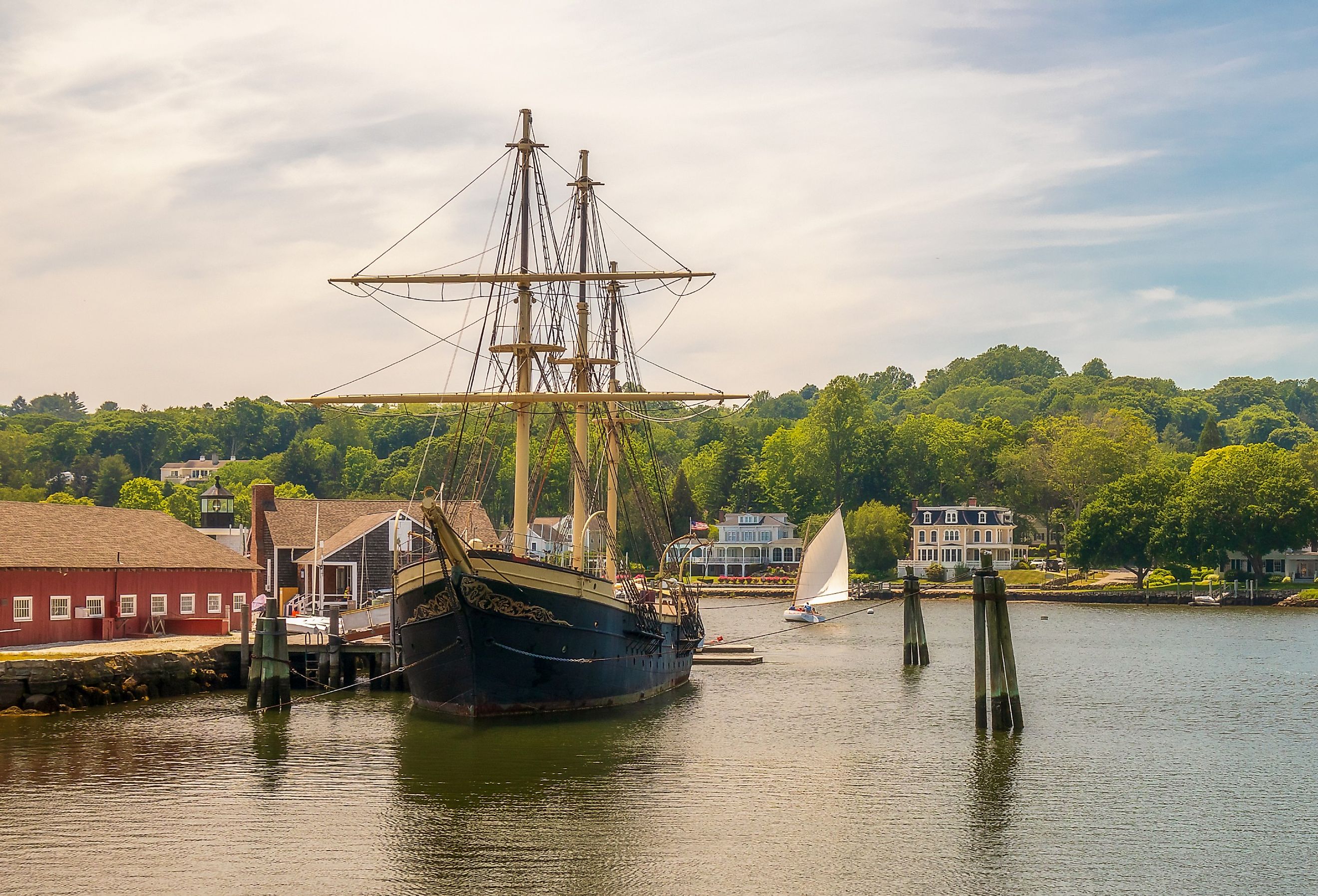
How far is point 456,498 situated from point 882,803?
1965cm

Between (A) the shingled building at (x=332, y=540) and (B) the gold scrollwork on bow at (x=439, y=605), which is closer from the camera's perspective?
(B) the gold scrollwork on bow at (x=439, y=605)

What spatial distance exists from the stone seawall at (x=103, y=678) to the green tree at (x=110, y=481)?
148 m

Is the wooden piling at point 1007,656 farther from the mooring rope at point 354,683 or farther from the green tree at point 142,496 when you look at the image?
the green tree at point 142,496

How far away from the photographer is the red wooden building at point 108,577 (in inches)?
1674

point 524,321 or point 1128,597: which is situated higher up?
point 524,321

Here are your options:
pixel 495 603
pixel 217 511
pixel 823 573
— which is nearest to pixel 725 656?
pixel 823 573

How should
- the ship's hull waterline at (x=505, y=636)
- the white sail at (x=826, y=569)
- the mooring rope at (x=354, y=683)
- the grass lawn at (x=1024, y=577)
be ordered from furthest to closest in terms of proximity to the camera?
the grass lawn at (x=1024, y=577), the white sail at (x=826, y=569), the mooring rope at (x=354, y=683), the ship's hull waterline at (x=505, y=636)

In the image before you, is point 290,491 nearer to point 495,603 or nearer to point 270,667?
point 270,667

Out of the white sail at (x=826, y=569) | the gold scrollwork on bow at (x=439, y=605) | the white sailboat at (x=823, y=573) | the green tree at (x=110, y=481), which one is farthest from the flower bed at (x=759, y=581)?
the gold scrollwork on bow at (x=439, y=605)

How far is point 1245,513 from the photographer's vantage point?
387 feet

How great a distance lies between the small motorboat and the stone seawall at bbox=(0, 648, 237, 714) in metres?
46.4

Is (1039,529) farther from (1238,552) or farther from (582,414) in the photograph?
(582,414)

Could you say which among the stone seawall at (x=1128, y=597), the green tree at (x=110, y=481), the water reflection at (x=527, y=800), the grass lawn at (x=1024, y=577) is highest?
the green tree at (x=110, y=481)

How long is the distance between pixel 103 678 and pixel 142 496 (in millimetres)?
102787
